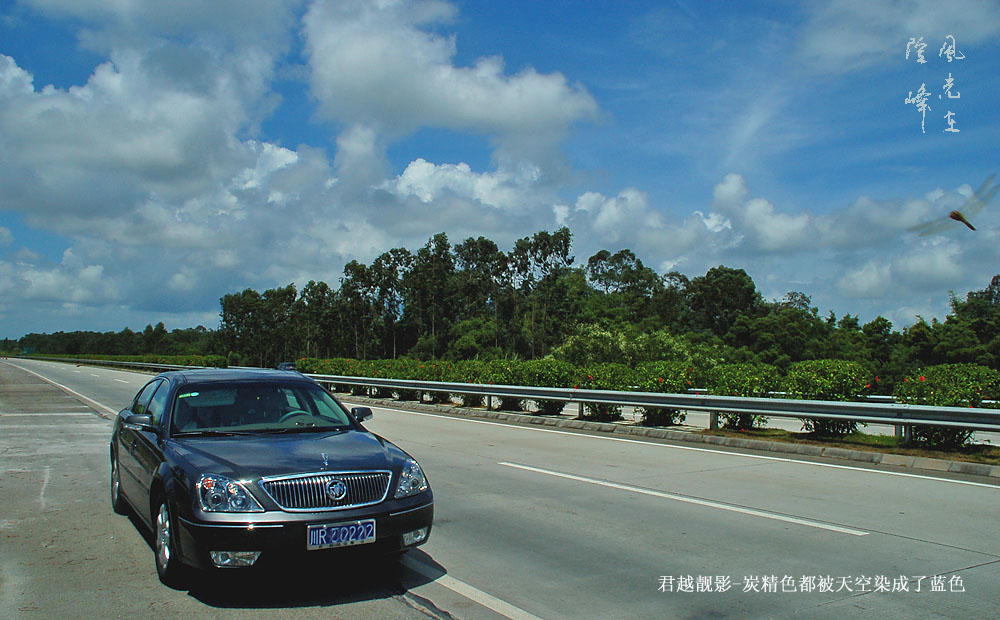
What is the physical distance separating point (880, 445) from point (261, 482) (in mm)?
10951

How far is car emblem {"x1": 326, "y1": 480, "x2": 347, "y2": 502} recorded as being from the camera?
4965 mm

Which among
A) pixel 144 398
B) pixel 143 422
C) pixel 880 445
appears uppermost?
pixel 144 398

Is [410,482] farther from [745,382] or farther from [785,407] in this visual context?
[745,382]

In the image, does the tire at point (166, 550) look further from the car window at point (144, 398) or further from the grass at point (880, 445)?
the grass at point (880, 445)

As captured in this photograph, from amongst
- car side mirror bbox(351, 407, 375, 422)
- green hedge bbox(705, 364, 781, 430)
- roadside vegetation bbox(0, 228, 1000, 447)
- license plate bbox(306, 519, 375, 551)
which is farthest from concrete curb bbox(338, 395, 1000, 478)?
roadside vegetation bbox(0, 228, 1000, 447)

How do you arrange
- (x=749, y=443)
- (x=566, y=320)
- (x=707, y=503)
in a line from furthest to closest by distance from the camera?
(x=566, y=320) → (x=749, y=443) → (x=707, y=503)

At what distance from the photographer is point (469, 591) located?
5191 millimetres

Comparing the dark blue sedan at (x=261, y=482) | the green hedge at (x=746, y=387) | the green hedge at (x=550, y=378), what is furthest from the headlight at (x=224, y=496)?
the green hedge at (x=550, y=378)

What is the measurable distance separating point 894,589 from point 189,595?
4965 mm

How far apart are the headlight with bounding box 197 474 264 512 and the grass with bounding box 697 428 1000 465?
10313mm

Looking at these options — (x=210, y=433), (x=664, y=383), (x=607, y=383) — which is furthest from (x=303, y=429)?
(x=607, y=383)

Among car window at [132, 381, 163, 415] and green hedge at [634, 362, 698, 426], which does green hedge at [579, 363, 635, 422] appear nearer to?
green hedge at [634, 362, 698, 426]

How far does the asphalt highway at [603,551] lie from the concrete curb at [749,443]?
17.1 inches

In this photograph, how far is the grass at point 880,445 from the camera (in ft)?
36.6
